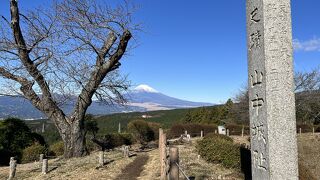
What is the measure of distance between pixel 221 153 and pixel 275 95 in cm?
1031

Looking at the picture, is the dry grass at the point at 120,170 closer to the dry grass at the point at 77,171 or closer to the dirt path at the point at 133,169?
the dry grass at the point at 77,171

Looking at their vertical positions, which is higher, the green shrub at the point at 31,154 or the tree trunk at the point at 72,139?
the tree trunk at the point at 72,139

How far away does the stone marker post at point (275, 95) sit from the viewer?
5391mm

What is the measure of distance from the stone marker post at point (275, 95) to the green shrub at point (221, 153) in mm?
9349

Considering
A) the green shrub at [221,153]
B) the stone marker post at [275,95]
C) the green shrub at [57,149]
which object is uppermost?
the stone marker post at [275,95]

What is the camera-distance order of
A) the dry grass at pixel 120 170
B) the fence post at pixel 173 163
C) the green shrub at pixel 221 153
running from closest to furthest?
the fence post at pixel 173 163 < the dry grass at pixel 120 170 < the green shrub at pixel 221 153

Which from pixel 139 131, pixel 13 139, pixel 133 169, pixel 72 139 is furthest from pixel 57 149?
pixel 133 169

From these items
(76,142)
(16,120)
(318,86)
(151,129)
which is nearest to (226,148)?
(76,142)

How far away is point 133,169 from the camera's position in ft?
49.4

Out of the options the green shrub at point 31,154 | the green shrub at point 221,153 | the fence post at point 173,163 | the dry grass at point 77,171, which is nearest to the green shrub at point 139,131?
the green shrub at point 31,154

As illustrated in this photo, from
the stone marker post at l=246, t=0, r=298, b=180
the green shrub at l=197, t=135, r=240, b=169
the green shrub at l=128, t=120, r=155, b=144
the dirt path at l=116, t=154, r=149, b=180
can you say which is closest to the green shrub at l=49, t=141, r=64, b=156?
the green shrub at l=128, t=120, r=155, b=144

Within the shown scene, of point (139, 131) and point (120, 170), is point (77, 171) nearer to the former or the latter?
point (120, 170)

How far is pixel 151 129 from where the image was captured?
1325 inches

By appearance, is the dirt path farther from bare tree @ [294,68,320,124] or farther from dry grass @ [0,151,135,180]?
bare tree @ [294,68,320,124]
